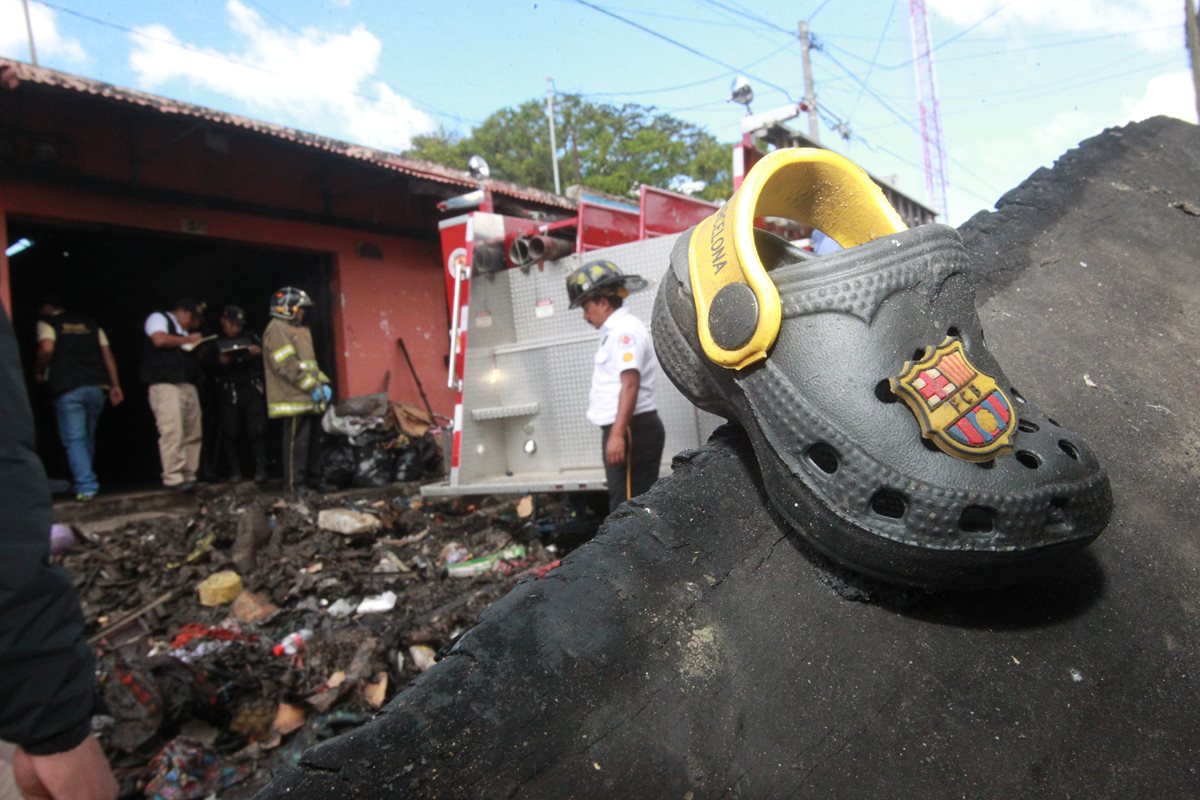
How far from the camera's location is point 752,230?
1.04 meters

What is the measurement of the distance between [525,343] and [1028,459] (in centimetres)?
491

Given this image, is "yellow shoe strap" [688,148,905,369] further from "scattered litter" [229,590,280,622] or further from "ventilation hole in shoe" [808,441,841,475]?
"scattered litter" [229,590,280,622]

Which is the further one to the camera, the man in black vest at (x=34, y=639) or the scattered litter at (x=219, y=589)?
the scattered litter at (x=219, y=589)

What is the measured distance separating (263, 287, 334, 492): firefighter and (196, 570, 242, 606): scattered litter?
85.3 inches

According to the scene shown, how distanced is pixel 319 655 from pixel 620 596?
3427 millimetres

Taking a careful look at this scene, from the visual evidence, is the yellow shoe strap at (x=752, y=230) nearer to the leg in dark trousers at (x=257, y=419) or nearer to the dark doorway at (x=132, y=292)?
the leg in dark trousers at (x=257, y=419)

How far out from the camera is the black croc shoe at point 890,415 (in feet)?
2.74

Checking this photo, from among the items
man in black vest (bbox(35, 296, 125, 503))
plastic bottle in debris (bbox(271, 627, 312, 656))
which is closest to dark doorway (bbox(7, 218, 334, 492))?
man in black vest (bbox(35, 296, 125, 503))

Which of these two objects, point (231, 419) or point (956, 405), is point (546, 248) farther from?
point (956, 405)

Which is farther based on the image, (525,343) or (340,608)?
(525,343)

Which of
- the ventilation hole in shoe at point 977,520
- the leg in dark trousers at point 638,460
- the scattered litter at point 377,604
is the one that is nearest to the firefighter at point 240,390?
the scattered litter at point 377,604

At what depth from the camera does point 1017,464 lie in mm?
851

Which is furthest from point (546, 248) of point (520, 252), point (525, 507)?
point (525, 507)

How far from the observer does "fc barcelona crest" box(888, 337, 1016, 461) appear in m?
0.85
